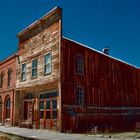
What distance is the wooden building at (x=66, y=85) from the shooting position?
1847 cm

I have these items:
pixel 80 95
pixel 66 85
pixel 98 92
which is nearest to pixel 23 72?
pixel 66 85

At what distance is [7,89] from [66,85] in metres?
10.6

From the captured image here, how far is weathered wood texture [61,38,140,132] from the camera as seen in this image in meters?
18.3

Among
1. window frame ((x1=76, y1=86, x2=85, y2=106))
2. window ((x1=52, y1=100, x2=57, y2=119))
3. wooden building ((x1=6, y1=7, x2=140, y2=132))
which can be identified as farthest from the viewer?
window frame ((x1=76, y1=86, x2=85, y2=106))

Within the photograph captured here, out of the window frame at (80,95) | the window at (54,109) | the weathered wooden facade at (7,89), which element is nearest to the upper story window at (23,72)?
the weathered wooden facade at (7,89)

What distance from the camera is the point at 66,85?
60.1 feet

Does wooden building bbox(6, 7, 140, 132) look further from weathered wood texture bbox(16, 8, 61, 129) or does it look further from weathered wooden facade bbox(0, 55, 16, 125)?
weathered wooden facade bbox(0, 55, 16, 125)

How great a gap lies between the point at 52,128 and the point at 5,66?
12414 mm

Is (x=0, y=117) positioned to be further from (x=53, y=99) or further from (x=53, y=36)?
(x=53, y=36)

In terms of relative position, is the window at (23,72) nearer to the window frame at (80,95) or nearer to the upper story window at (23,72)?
the upper story window at (23,72)

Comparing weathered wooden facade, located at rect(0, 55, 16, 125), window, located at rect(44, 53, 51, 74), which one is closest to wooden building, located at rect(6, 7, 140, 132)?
window, located at rect(44, 53, 51, 74)

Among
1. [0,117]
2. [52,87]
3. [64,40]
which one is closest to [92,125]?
[52,87]

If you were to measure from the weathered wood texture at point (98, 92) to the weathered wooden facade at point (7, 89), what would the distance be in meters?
8.76

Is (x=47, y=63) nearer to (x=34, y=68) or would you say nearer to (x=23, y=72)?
(x=34, y=68)
